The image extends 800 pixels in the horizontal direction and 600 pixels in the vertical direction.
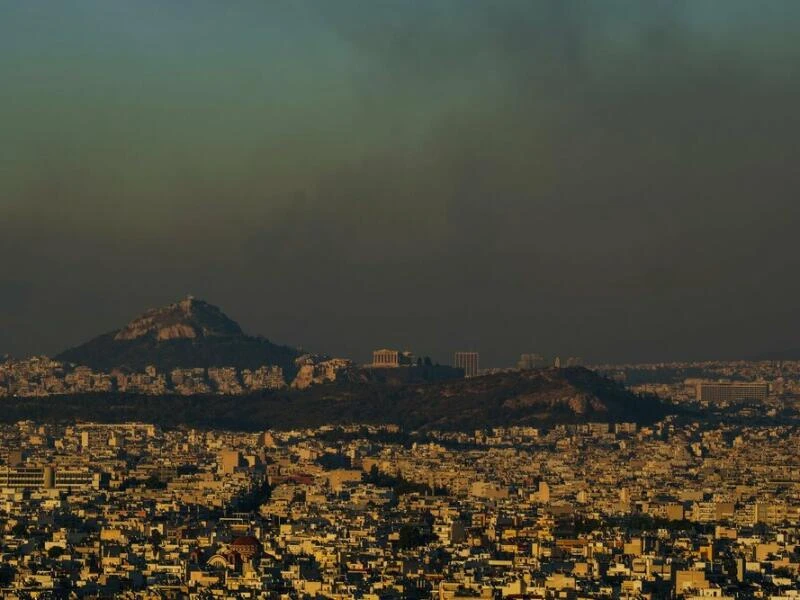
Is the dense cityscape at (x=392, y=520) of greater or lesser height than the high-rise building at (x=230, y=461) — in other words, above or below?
below

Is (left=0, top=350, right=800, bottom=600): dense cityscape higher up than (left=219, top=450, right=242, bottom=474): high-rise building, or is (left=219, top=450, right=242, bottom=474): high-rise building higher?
(left=219, top=450, right=242, bottom=474): high-rise building

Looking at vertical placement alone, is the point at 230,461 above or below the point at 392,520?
above

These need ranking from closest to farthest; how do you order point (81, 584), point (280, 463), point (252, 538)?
1. point (81, 584)
2. point (252, 538)
3. point (280, 463)

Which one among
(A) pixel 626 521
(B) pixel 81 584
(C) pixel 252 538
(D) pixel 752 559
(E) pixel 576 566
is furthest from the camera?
(A) pixel 626 521

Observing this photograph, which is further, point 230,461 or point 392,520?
point 230,461

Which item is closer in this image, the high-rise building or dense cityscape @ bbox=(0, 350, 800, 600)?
dense cityscape @ bbox=(0, 350, 800, 600)

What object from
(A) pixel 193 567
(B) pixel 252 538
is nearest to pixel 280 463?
(B) pixel 252 538

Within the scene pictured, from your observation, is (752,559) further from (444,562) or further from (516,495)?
(516,495)

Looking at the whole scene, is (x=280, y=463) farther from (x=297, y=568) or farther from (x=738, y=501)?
(x=297, y=568)

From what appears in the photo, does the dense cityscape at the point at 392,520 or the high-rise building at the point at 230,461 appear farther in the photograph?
the high-rise building at the point at 230,461

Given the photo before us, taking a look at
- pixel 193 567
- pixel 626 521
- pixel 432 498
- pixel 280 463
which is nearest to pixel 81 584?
pixel 193 567

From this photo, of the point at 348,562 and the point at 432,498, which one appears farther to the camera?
the point at 432,498
